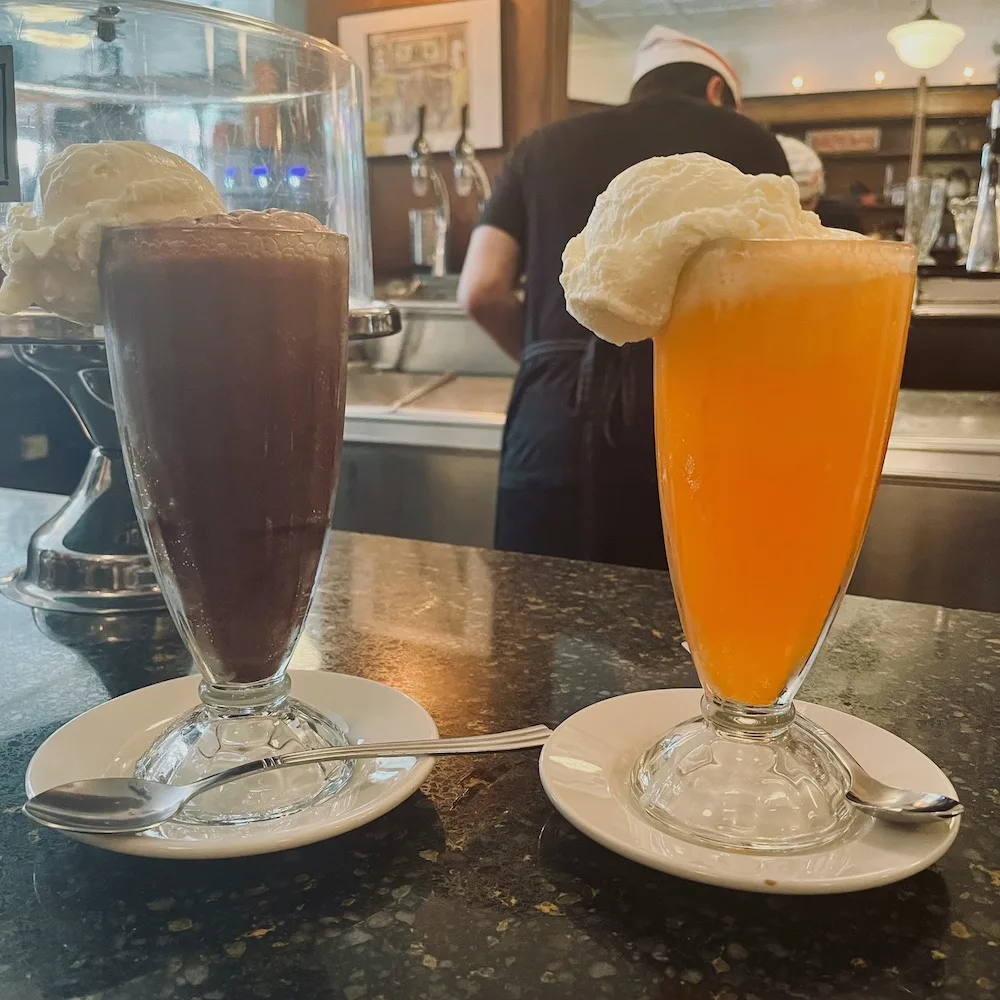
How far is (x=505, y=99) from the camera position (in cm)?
336

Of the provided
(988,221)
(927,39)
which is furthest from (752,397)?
(927,39)

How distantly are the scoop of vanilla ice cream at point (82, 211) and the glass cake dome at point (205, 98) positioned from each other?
0.83 feet

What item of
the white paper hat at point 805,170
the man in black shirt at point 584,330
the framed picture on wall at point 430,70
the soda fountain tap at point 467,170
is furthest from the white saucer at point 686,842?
the framed picture on wall at point 430,70

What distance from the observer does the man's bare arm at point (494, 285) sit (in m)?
1.84

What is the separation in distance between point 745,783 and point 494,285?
1500 millimetres

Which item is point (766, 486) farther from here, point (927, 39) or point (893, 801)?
point (927, 39)

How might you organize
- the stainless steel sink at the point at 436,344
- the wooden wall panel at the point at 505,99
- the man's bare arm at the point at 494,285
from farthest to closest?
1. the wooden wall panel at the point at 505,99
2. the stainless steel sink at the point at 436,344
3. the man's bare arm at the point at 494,285

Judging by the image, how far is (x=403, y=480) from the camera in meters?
2.61

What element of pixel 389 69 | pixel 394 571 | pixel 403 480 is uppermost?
pixel 389 69

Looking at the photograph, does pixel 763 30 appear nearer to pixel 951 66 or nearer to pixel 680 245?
pixel 951 66

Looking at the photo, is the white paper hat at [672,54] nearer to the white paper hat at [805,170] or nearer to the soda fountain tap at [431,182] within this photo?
the white paper hat at [805,170]

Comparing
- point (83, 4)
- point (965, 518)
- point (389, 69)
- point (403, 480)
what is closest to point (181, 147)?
point (83, 4)

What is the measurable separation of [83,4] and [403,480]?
1.74 meters

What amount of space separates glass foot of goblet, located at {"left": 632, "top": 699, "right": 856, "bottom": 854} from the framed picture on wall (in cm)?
315
